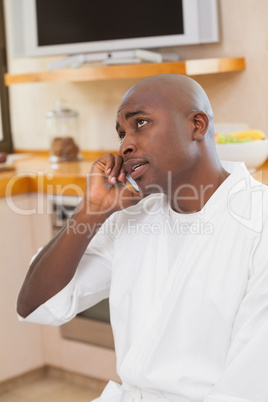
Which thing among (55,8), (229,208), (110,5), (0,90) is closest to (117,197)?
(229,208)

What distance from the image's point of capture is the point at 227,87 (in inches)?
102

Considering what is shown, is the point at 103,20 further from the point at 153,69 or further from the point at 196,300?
the point at 196,300

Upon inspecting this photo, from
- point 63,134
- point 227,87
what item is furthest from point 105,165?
point 63,134

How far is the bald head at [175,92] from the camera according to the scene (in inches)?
48.3

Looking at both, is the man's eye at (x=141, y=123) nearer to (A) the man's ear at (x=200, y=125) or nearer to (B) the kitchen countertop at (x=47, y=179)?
(A) the man's ear at (x=200, y=125)

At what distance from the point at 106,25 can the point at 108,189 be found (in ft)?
4.95

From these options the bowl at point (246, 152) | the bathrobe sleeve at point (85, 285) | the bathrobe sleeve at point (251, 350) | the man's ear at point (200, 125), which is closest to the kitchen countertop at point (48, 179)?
the bowl at point (246, 152)

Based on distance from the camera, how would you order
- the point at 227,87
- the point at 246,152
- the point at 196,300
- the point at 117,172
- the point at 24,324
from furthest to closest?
1. the point at 24,324
2. the point at 227,87
3. the point at 246,152
4. the point at 117,172
5. the point at 196,300

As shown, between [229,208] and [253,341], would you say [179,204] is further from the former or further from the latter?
[253,341]

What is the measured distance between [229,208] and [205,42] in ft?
4.74

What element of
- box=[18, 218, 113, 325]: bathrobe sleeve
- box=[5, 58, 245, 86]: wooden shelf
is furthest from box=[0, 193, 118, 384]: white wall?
box=[18, 218, 113, 325]: bathrobe sleeve

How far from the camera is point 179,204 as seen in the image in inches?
51.4

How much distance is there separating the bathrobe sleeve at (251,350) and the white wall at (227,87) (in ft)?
4.85

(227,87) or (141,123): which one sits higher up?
(227,87)
